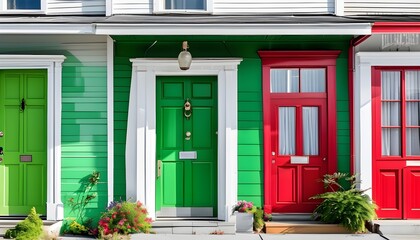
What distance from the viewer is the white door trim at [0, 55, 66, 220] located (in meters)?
9.79

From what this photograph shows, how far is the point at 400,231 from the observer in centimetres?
934

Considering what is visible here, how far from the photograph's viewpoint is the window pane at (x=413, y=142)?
9.96m

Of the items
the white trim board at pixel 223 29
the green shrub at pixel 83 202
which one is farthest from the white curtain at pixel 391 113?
the green shrub at pixel 83 202

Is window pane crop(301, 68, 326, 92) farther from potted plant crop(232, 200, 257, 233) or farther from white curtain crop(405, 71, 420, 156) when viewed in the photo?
potted plant crop(232, 200, 257, 233)

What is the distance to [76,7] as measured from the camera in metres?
10.3

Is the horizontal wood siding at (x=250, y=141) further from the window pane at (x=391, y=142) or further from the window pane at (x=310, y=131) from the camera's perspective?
the window pane at (x=391, y=142)

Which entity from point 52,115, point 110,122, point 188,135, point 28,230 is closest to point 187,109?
point 188,135

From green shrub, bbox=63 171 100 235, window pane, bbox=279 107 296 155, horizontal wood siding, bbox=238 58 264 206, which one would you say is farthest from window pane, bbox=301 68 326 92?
green shrub, bbox=63 171 100 235

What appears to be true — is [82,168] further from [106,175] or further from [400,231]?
[400,231]

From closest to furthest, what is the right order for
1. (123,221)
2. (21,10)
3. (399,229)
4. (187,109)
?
(123,221) → (399,229) → (187,109) → (21,10)

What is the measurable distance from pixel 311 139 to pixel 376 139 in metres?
1.08

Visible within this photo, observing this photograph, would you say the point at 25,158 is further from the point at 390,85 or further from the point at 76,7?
the point at 390,85

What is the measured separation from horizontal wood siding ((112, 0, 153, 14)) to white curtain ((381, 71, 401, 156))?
4.17 meters

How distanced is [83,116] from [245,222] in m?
3.24
